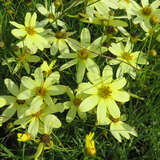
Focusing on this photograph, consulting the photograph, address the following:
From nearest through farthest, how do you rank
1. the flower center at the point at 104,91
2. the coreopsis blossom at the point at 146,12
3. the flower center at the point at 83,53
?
the flower center at the point at 104,91 → the flower center at the point at 83,53 → the coreopsis blossom at the point at 146,12

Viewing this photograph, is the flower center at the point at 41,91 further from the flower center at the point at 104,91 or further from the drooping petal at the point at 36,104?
the flower center at the point at 104,91

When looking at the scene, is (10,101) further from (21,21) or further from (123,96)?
(21,21)

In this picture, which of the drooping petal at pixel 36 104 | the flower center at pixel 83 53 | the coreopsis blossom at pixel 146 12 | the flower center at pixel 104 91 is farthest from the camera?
the coreopsis blossom at pixel 146 12

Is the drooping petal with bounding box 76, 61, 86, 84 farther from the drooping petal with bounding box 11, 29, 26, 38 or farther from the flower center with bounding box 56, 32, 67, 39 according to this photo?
the drooping petal with bounding box 11, 29, 26, 38

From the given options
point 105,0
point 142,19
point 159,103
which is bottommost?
point 159,103

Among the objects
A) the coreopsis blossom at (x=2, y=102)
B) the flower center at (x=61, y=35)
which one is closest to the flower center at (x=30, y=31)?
the flower center at (x=61, y=35)

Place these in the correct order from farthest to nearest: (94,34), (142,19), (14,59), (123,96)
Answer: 1. (94,34)
2. (142,19)
3. (14,59)
4. (123,96)

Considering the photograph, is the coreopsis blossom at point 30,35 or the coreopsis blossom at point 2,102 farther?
the coreopsis blossom at point 30,35

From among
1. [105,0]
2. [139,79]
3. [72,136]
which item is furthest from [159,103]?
[105,0]

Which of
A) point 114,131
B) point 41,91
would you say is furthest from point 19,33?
point 114,131
